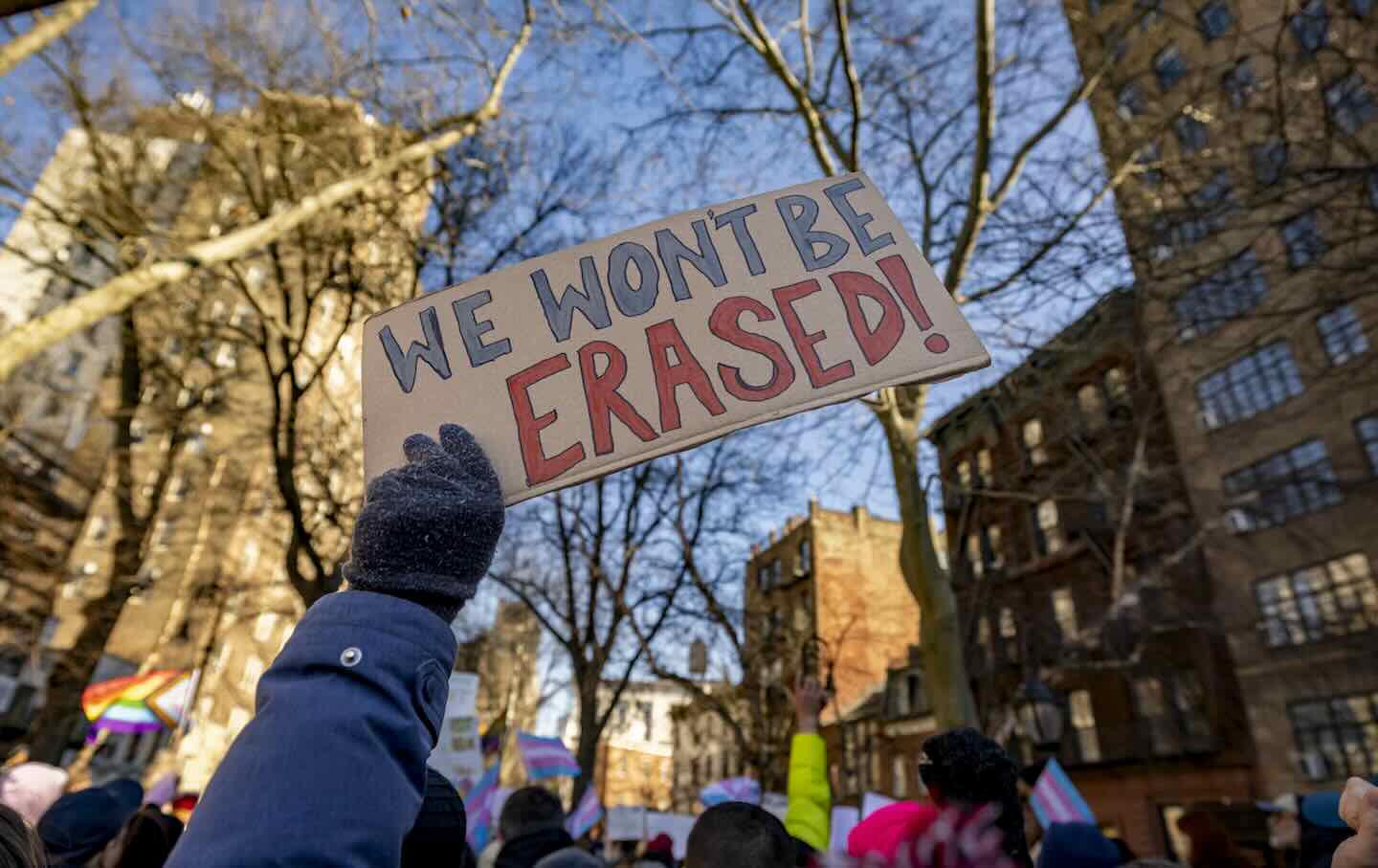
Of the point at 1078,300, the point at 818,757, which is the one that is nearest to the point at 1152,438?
the point at 1078,300

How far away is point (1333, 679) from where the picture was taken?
19062mm

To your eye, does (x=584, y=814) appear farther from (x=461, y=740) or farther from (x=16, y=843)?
(x=16, y=843)

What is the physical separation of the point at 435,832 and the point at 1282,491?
949 inches

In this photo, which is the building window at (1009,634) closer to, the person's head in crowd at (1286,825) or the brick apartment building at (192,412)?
the brick apartment building at (192,412)

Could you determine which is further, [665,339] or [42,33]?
[42,33]

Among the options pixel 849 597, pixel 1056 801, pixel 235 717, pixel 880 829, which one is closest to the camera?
pixel 880 829

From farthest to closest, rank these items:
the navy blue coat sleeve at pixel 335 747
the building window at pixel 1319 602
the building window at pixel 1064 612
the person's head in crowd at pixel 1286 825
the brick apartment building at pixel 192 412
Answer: the building window at pixel 1064 612
the building window at pixel 1319 602
the brick apartment building at pixel 192 412
the person's head in crowd at pixel 1286 825
the navy blue coat sleeve at pixel 335 747

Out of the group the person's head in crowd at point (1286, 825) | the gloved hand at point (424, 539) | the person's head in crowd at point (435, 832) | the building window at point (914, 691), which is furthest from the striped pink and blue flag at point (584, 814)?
the building window at point (914, 691)

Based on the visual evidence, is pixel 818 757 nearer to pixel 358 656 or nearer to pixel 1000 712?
pixel 358 656

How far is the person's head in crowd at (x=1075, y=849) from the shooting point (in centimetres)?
340

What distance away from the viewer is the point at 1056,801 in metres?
5.88

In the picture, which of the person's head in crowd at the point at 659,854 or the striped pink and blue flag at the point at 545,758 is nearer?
the person's head in crowd at the point at 659,854

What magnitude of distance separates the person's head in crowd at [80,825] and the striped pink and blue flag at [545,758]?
799cm

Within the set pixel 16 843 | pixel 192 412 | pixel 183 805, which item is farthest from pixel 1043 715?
pixel 192 412
